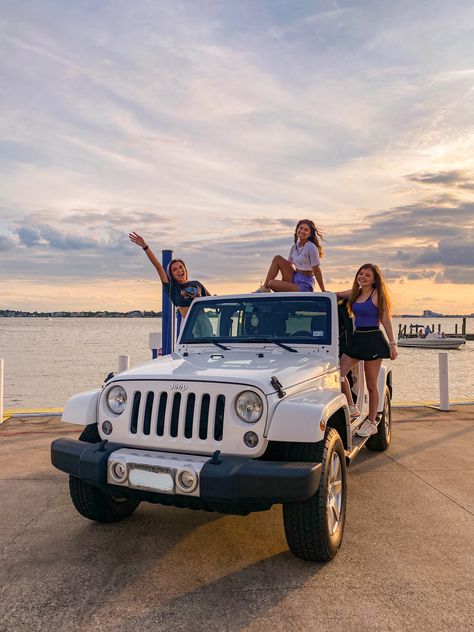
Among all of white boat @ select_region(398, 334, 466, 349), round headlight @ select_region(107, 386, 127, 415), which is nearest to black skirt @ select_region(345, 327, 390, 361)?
round headlight @ select_region(107, 386, 127, 415)

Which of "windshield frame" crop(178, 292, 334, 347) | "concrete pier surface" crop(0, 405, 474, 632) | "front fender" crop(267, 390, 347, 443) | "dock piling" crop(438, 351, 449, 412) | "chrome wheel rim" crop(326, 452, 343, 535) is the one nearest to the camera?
"concrete pier surface" crop(0, 405, 474, 632)

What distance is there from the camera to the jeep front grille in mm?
3363

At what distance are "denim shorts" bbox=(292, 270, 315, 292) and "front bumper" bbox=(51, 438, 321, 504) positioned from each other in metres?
3.27

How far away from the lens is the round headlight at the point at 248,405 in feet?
10.9

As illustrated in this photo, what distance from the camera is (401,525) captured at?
4098mm

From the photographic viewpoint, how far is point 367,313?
5.47 meters

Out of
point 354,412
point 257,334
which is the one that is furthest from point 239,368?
point 354,412

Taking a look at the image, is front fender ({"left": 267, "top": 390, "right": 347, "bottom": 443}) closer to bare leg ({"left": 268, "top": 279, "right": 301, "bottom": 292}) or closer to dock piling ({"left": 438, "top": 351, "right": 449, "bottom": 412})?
bare leg ({"left": 268, "top": 279, "right": 301, "bottom": 292})

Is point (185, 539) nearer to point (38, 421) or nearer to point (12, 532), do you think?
point (12, 532)

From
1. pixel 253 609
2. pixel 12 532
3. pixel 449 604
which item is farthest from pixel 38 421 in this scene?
pixel 449 604

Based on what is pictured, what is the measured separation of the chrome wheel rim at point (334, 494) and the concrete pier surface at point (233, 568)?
0.24m

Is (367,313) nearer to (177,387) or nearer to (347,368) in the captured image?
(347,368)

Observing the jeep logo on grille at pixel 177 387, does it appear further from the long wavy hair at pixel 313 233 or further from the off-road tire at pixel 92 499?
the long wavy hair at pixel 313 233

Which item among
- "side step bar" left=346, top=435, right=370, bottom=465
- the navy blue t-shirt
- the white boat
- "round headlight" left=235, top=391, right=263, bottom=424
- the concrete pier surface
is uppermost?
the navy blue t-shirt
